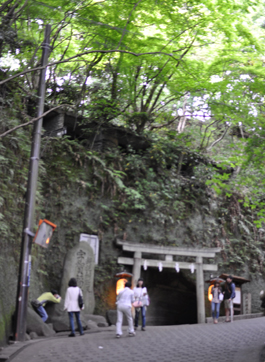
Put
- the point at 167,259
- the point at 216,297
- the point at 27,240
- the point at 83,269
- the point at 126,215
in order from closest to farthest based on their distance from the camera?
the point at 27,240 → the point at 83,269 → the point at 216,297 → the point at 167,259 → the point at 126,215

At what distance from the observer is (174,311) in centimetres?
2125

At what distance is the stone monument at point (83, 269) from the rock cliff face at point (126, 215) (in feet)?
1.38

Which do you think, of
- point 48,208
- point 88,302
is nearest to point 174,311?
point 88,302

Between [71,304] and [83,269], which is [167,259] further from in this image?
[71,304]

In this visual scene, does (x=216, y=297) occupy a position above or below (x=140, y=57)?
below

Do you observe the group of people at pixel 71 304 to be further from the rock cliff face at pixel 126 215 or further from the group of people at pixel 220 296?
the group of people at pixel 220 296

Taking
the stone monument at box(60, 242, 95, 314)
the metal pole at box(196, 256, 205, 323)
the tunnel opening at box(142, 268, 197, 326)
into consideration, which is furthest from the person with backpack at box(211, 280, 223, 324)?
the stone monument at box(60, 242, 95, 314)

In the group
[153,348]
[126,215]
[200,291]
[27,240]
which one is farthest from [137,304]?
[126,215]

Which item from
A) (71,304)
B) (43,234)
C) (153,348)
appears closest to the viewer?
(153,348)

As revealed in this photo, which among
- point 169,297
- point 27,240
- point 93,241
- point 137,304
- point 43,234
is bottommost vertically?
point 169,297

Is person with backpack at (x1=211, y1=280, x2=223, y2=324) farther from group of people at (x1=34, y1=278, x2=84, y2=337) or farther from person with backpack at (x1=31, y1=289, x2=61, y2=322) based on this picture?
person with backpack at (x1=31, y1=289, x2=61, y2=322)

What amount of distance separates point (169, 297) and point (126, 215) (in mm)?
6052

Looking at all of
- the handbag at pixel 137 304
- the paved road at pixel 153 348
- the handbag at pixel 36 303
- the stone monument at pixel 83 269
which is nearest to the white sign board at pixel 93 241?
the stone monument at pixel 83 269

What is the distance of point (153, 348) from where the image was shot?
9.34 metres
